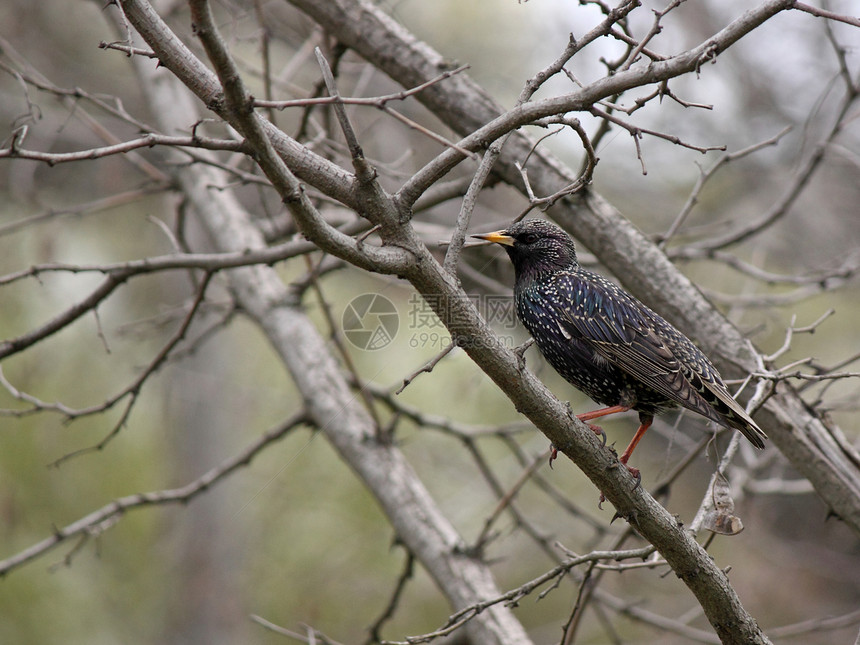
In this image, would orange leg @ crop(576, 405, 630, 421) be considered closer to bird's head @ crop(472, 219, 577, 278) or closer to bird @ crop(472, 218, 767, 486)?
bird @ crop(472, 218, 767, 486)

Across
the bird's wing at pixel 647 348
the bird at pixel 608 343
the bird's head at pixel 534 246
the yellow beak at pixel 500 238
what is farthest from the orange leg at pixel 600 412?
the yellow beak at pixel 500 238

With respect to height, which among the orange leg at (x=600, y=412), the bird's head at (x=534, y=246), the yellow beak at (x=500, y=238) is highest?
the yellow beak at (x=500, y=238)

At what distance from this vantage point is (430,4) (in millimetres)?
9375

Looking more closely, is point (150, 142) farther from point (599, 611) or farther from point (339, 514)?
point (339, 514)

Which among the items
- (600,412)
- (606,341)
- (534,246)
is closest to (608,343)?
(606,341)

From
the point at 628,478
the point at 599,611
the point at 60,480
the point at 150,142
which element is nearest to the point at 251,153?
the point at 150,142

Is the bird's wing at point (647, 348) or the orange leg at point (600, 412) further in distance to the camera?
the orange leg at point (600, 412)

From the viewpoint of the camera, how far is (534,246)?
3.91 meters

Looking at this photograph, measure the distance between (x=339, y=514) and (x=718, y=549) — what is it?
382cm

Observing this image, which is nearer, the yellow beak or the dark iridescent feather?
the dark iridescent feather

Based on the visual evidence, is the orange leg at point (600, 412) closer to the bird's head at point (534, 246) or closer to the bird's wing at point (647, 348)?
the bird's wing at point (647, 348)

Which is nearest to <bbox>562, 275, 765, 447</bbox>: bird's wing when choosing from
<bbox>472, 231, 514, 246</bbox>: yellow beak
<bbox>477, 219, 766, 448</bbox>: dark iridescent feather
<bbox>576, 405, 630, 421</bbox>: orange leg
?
<bbox>477, 219, 766, 448</bbox>: dark iridescent feather

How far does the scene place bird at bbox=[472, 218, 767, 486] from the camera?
10.7 feet

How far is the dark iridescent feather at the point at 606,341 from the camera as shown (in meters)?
3.27
